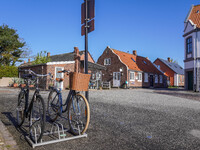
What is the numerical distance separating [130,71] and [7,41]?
2655cm

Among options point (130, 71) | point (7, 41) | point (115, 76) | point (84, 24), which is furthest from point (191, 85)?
point (7, 41)

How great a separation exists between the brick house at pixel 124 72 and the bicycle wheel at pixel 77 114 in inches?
926

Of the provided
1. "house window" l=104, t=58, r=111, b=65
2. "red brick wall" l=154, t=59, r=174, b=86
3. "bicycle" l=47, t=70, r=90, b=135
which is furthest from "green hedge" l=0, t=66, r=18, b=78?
"red brick wall" l=154, t=59, r=174, b=86

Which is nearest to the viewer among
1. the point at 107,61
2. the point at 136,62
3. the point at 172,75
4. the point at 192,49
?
the point at 192,49

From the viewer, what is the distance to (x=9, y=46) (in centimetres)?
3788

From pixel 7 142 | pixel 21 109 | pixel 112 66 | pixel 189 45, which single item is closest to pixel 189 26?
pixel 189 45

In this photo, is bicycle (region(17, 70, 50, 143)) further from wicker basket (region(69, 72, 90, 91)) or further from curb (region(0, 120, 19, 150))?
wicker basket (region(69, 72, 90, 91))

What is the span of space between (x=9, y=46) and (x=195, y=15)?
34812 millimetres

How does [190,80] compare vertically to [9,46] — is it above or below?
below

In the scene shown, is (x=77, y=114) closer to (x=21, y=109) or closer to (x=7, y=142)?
(x=7, y=142)

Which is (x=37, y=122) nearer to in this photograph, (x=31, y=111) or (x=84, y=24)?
(x=31, y=111)

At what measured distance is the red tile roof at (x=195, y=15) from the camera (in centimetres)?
2157

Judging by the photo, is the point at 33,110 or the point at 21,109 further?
the point at 21,109

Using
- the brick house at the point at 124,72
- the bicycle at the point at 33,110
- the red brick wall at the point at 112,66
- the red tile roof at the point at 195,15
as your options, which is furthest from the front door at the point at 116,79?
the bicycle at the point at 33,110
